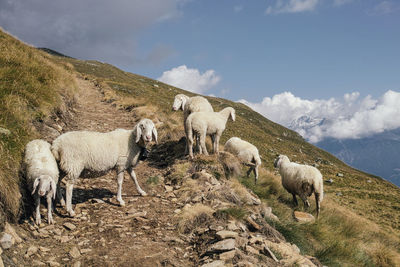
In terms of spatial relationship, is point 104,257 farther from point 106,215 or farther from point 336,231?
point 336,231

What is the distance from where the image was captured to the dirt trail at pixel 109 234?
15.2 feet

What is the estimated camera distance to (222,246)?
198 inches

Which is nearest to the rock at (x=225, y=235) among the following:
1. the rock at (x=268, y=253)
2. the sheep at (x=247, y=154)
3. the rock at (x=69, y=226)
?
the rock at (x=268, y=253)

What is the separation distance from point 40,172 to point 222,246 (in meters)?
3.86

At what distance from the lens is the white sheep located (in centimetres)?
520

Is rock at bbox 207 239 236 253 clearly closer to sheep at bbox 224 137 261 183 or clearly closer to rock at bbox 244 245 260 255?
rock at bbox 244 245 260 255

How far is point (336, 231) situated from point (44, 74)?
44.9 feet

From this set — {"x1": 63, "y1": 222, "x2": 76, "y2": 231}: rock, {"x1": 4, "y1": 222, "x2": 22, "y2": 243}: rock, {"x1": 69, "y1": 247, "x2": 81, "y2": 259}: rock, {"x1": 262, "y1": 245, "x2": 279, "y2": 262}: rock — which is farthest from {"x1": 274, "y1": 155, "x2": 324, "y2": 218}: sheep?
{"x1": 4, "y1": 222, "x2": 22, "y2": 243}: rock

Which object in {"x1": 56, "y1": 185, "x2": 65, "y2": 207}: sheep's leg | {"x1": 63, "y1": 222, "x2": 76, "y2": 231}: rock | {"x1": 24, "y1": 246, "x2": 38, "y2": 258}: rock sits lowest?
{"x1": 24, "y1": 246, "x2": 38, "y2": 258}: rock

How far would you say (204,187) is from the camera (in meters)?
7.83

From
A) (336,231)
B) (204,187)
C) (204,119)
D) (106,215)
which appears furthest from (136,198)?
(336,231)

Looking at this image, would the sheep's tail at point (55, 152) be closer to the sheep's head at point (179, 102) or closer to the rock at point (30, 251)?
the rock at point (30, 251)

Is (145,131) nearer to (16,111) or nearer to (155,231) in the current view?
(155,231)

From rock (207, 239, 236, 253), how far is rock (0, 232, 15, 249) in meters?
3.28
